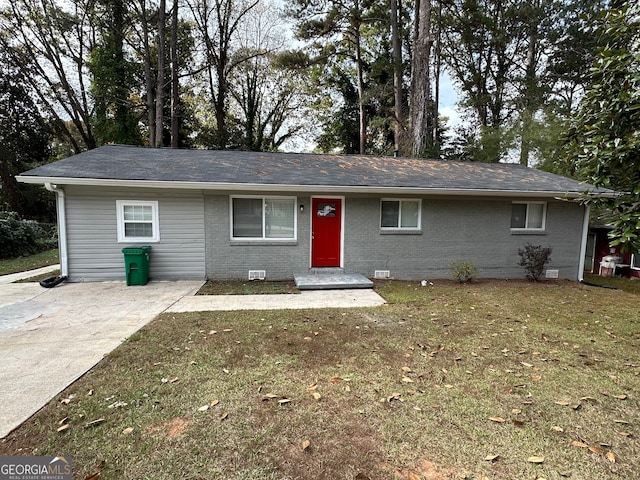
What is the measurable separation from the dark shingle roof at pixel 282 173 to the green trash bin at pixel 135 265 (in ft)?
5.13

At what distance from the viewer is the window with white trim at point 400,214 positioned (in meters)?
8.59

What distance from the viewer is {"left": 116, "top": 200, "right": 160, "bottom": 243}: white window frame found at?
748cm

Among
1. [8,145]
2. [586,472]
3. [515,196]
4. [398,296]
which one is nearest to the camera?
[586,472]

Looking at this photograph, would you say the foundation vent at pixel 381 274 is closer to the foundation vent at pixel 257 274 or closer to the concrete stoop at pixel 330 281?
the concrete stoop at pixel 330 281

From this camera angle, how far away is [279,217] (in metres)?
8.20

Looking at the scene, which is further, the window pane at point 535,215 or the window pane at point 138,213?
the window pane at point 535,215

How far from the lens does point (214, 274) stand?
795 centimetres

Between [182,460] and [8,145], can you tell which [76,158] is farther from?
[8,145]

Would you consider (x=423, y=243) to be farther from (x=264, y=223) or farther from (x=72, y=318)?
(x=72, y=318)

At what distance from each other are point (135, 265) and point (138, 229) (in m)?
0.98

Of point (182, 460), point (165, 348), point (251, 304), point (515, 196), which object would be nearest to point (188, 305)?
point (251, 304)

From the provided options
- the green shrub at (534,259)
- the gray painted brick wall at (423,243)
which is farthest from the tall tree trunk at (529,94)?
the green shrub at (534,259)

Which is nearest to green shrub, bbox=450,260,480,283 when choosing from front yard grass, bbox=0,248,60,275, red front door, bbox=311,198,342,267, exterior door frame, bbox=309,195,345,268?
exterior door frame, bbox=309,195,345,268

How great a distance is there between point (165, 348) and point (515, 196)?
9.26 meters
